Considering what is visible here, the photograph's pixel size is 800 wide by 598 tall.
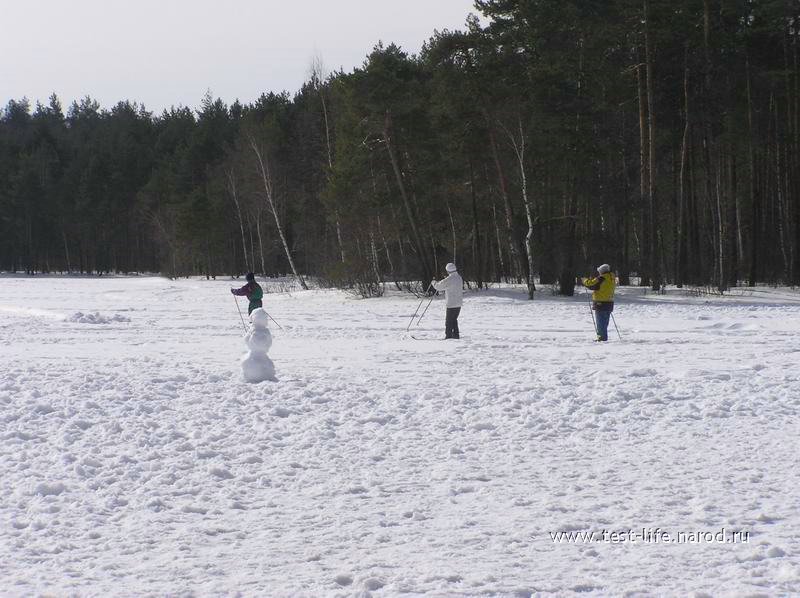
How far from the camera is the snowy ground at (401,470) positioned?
16.2 feet

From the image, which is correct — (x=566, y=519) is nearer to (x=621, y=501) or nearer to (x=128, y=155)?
(x=621, y=501)

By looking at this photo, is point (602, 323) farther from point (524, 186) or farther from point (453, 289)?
point (524, 186)

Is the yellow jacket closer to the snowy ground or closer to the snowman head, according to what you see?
the snowy ground

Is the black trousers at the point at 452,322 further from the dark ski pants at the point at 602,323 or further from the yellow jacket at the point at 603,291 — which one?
the dark ski pants at the point at 602,323

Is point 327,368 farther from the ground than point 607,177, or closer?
closer

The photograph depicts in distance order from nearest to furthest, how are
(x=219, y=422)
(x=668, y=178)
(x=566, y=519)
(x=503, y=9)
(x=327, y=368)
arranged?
1. (x=566, y=519)
2. (x=219, y=422)
3. (x=327, y=368)
4. (x=503, y=9)
5. (x=668, y=178)

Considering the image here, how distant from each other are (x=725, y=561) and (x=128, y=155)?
85.7m

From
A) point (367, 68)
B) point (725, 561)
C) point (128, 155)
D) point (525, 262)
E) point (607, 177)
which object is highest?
point (128, 155)

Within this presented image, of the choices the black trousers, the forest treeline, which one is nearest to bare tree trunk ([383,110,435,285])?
the forest treeline

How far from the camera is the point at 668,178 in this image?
3681 cm

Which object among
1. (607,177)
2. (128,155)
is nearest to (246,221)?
(128,155)

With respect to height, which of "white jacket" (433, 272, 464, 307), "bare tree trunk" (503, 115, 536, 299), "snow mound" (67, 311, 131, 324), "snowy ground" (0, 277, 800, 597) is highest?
"bare tree trunk" (503, 115, 536, 299)

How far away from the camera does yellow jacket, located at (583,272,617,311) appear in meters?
16.0

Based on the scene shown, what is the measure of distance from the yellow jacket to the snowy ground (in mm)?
1325
